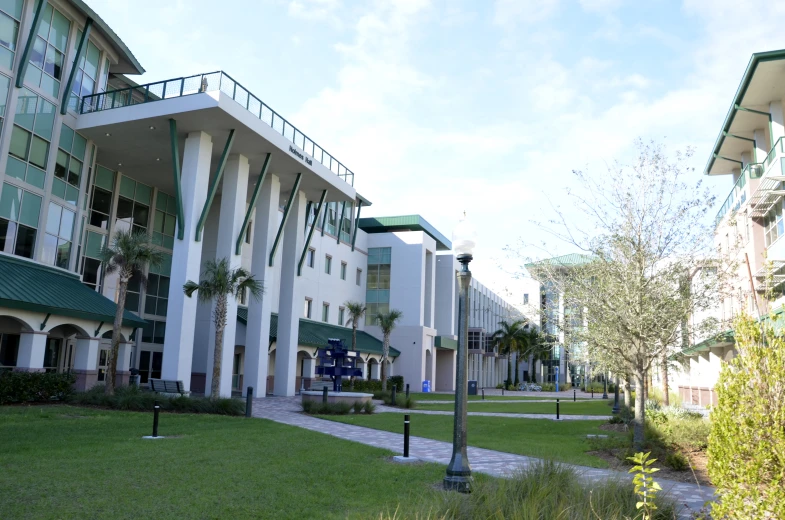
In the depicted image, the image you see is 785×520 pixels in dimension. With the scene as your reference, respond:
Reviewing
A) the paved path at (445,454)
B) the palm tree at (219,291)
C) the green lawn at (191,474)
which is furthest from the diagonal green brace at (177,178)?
the green lawn at (191,474)

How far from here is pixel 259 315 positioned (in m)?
31.5

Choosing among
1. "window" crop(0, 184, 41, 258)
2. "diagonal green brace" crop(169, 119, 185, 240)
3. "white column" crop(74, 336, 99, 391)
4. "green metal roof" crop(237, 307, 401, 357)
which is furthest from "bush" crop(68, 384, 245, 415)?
"green metal roof" crop(237, 307, 401, 357)

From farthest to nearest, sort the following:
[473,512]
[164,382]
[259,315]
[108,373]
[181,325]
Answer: [259,315] < [181,325] < [164,382] < [108,373] < [473,512]

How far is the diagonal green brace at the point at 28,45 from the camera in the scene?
78.1ft

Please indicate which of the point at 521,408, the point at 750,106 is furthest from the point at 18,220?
the point at 750,106

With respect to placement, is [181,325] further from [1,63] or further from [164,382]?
[1,63]

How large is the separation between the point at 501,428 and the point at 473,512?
14.2m

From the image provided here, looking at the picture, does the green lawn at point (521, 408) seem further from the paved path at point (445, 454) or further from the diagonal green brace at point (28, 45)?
the diagonal green brace at point (28, 45)

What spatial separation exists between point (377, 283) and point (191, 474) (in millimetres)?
43003

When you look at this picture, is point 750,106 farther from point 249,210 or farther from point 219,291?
point 219,291

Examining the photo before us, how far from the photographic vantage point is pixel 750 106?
88.2ft

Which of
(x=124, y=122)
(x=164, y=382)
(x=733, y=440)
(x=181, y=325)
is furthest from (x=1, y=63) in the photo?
(x=733, y=440)

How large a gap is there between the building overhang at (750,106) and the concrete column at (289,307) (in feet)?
72.7

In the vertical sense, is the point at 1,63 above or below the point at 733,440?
above
